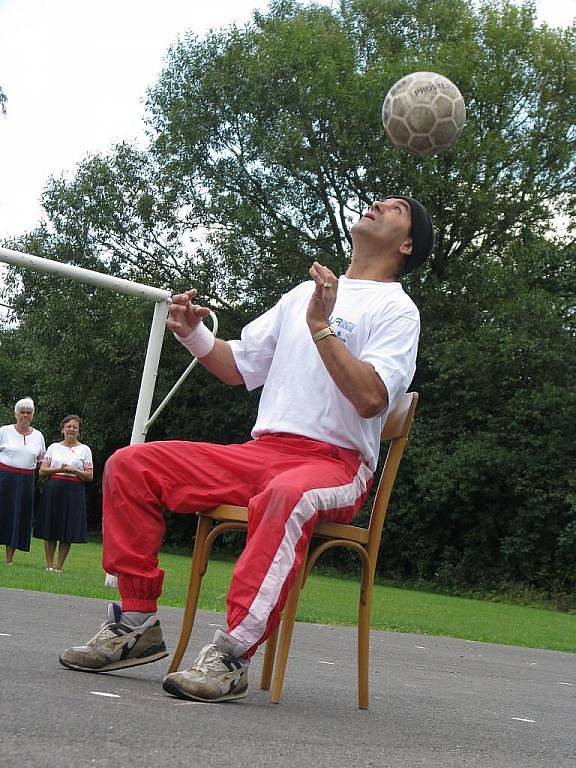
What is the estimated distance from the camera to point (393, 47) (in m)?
26.1

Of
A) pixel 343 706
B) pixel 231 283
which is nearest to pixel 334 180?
pixel 231 283

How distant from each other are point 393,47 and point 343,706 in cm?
2425

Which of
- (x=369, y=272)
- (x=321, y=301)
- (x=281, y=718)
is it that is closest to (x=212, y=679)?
(x=281, y=718)

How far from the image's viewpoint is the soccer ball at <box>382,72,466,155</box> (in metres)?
7.68

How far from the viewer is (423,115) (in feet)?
25.4

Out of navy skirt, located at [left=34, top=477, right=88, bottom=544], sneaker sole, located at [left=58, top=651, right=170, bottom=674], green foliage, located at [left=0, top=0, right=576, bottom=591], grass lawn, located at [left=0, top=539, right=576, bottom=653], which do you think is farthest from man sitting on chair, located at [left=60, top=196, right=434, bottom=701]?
green foliage, located at [left=0, top=0, right=576, bottom=591]

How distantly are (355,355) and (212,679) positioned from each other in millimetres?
1176

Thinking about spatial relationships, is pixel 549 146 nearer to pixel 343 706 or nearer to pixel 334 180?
pixel 334 180

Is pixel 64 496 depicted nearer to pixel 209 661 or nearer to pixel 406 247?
pixel 406 247

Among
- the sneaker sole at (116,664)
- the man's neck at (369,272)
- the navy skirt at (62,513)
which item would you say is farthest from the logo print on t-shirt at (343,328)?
the navy skirt at (62,513)

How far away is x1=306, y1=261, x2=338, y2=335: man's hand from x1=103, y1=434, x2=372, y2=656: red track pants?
426 millimetres

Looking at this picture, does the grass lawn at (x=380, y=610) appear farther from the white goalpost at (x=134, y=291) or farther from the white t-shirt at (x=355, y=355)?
the white t-shirt at (x=355, y=355)

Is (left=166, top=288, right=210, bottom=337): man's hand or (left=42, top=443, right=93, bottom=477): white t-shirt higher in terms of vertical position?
(left=166, top=288, right=210, bottom=337): man's hand

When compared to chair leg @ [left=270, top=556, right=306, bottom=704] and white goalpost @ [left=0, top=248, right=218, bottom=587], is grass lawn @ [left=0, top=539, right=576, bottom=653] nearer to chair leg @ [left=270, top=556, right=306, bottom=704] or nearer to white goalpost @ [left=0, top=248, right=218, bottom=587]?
white goalpost @ [left=0, top=248, right=218, bottom=587]
